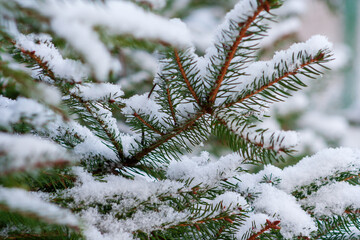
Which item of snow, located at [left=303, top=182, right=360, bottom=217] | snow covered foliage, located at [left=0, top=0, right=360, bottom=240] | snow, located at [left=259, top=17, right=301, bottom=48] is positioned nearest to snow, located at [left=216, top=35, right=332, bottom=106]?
snow covered foliage, located at [left=0, top=0, right=360, bottom=240]

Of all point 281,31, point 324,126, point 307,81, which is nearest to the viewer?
point 307,81

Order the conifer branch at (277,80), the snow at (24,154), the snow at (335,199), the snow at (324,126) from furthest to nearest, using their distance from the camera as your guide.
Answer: the snow at (324,126) < the snow at (335,199) < the conifer branch at (277,80) < the snow at (24,154)

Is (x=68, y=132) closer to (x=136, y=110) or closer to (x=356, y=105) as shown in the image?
(x=136, y=110)

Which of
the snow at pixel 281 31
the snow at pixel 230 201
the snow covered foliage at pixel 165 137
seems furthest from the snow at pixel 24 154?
the snow at pixel 281 31

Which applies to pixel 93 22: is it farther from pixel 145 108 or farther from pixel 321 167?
pixel 321 167

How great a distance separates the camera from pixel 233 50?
38cm

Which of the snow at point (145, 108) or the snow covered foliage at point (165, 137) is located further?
the snow at point (145, 108)

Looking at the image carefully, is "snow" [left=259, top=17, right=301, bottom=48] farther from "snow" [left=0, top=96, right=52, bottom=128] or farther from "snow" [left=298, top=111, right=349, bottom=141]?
"snow" [left=0, top=96, right=52, bottom=128]

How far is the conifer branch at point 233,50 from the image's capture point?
0.32 meters

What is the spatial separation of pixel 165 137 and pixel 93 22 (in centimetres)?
26

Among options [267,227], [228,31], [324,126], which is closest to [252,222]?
[267,227]

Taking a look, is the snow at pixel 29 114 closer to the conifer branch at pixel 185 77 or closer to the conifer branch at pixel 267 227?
the conifer branch at pixel 185 77

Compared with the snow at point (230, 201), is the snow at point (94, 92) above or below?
above

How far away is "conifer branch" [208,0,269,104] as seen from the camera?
1.05 feet
